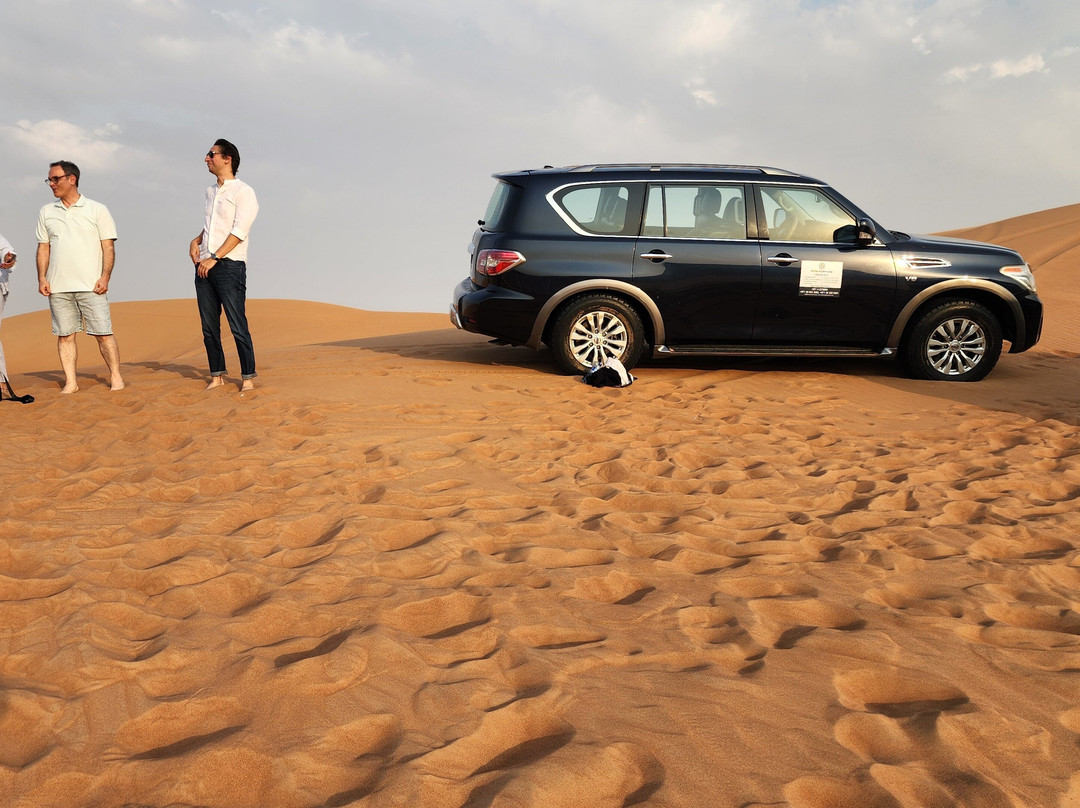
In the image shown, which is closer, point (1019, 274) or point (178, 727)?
point (178, 727)

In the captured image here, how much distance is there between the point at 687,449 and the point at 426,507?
212 centimetres

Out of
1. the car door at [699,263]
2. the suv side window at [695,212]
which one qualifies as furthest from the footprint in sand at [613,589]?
the suv side window at [695,212]

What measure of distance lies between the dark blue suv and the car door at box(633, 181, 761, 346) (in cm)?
1

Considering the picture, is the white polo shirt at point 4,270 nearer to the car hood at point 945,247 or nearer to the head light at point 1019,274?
the car hood at point 945,247

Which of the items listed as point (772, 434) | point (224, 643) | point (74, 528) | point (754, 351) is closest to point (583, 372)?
point (754, 351)

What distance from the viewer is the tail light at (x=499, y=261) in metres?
8.27

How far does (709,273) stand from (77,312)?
610 cm

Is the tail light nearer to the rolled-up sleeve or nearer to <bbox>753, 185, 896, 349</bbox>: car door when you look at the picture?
the rolled-up sleeve

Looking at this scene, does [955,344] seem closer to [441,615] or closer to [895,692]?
[895,692]

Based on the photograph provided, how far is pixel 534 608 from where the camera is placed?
11.3 feet

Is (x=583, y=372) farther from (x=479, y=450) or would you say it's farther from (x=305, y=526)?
(x=305, y=526)

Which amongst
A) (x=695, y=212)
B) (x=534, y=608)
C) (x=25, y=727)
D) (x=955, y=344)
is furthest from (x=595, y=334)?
(x=25, y=727)

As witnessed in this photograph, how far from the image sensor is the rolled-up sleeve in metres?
7.20

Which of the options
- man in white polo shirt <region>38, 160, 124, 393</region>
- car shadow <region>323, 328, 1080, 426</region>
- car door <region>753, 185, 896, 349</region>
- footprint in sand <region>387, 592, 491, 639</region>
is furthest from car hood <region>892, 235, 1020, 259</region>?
man in white polo shirt <region>38, 160, 124, 393</region>
